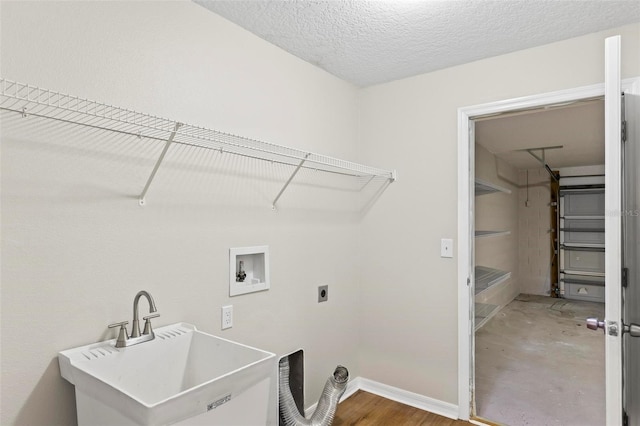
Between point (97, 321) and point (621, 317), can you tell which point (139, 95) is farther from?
point (621, 317)

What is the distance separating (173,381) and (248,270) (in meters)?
0.68

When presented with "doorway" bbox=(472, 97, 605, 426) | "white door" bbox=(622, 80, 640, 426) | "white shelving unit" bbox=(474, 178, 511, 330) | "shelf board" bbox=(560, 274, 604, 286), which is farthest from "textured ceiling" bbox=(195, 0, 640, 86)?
"shelf board" bbox=(560, 274, 604, 286)

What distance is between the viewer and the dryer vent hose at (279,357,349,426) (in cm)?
201

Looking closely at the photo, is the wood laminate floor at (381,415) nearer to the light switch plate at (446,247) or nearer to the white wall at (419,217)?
the white wall at (419,217)

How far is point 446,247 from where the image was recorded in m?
2.45

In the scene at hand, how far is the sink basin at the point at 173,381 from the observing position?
1.06m

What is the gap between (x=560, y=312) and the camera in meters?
5.30

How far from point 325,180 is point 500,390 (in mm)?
2053

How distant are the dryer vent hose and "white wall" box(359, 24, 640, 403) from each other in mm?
590

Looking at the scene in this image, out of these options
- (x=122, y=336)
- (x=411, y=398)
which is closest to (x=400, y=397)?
(x=411, y=398)

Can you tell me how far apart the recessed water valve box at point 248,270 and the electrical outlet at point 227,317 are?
7cm

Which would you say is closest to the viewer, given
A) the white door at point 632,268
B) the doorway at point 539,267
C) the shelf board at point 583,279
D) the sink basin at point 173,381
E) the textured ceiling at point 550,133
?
the sink basin at point 173,381

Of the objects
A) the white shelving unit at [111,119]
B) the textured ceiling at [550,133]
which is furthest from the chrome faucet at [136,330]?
the textured ceiling at [550,133]

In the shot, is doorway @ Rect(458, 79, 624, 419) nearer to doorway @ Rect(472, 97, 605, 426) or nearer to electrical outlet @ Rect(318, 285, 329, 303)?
doorway @ Rect(472, 97, 605, 426)
